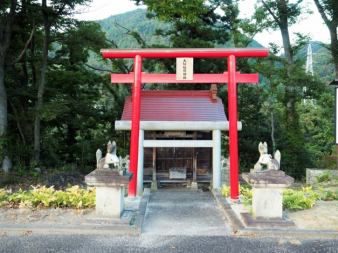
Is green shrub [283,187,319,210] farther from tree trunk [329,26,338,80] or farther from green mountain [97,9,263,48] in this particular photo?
green mountain [97,9,263,48]

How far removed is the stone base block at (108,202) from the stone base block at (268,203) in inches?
102

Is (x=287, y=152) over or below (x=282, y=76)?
below

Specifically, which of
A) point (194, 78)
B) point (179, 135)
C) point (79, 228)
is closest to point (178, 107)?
point (179, 135)

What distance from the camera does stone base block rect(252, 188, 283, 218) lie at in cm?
704

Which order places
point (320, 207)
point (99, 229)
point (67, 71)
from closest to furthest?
1. point (99, 229)
2. point (320, 207)
3. point (67, 71)

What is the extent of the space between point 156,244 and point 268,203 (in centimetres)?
232

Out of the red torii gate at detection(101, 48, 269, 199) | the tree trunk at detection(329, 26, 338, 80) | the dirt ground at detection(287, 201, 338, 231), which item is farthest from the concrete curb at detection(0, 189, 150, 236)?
the tree trunk at detection(329, 26, 338, 80)

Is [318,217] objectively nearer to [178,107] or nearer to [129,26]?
[178,107]

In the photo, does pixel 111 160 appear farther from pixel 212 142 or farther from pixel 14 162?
pixel 14 162

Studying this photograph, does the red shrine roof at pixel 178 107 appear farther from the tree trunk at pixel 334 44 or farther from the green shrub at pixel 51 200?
the tree trunk at pixel 334 44

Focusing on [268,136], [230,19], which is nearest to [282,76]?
[268,136]

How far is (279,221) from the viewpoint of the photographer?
6977mm

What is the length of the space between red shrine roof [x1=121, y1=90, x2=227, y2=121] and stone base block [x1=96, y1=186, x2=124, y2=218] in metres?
5.50

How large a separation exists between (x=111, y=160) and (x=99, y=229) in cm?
135
